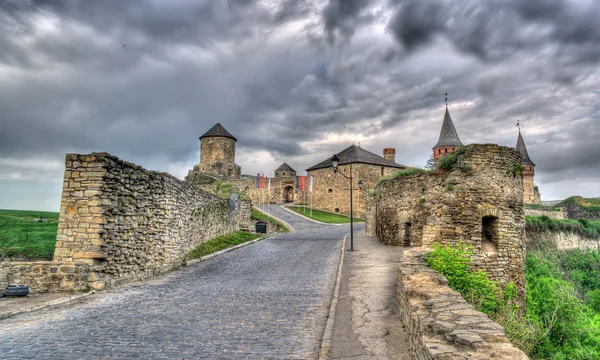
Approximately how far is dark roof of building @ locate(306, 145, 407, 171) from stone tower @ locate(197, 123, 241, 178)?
13.0 m

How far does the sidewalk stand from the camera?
220 inches

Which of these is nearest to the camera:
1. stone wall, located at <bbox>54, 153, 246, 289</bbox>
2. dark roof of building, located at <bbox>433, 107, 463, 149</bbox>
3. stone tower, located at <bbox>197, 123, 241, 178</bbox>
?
stone wall, located at <bbox>54, 153, 246, 289</bbox>

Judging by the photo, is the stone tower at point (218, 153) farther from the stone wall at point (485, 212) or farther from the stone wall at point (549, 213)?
the stone wall at point (485, 212)

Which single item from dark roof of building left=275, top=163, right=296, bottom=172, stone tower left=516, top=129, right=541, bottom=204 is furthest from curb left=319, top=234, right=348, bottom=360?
stone tower left=516, top=129, right=541, bottom=204

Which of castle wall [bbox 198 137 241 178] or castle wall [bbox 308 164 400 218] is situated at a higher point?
castle wall [bbox 198 137 241 178]

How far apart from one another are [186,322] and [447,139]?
53.1 meters

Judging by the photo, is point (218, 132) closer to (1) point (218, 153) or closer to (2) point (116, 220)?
(1) point (218, 153)

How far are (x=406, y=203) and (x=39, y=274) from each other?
50.9 feet

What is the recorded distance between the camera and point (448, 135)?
54.8 m

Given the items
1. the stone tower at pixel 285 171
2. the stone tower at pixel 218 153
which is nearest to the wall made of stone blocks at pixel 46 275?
the stone tower at pixel 218 153

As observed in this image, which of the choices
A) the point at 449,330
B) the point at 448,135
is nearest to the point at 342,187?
the point at 448,135

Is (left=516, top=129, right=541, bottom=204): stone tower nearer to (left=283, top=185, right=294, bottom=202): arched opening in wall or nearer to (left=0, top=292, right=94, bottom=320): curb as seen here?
(left=283, top=185, right=294, bottom=202): arched opening in wall

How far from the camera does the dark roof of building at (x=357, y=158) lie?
191 ft

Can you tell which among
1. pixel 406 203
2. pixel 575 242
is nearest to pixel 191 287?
pixel 406 203
